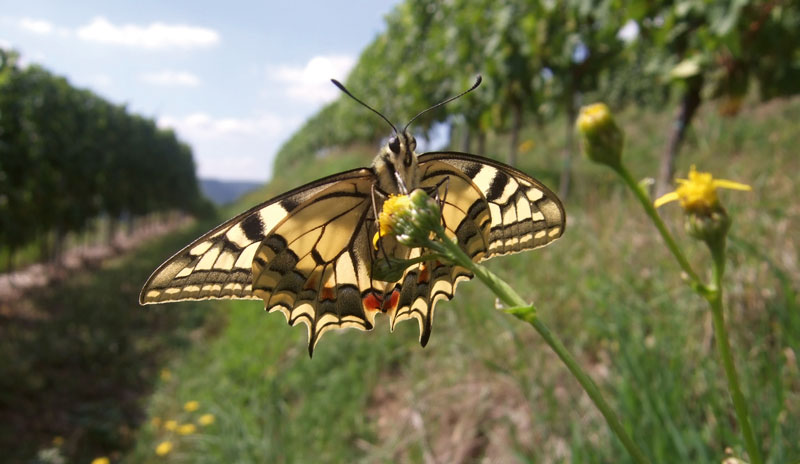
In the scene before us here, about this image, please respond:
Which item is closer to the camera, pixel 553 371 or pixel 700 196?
pixel 700 196

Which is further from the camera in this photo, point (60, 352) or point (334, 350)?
point (60, 352)

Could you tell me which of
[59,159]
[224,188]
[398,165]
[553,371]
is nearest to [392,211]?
[398,165]

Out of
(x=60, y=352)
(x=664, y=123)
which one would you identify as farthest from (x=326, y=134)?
(x=60, y=352)

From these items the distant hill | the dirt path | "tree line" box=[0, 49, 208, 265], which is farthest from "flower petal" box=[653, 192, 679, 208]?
the distant hill

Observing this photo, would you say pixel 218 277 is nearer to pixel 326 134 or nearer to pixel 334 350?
pixel 334 350

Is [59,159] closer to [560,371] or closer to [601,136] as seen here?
[560,371]

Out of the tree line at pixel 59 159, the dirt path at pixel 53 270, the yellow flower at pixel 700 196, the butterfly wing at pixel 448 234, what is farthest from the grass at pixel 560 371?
the tree line at pixel 59 159

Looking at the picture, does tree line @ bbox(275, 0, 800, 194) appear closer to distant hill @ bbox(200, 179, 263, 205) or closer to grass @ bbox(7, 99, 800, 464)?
grass @ bbox(7, 99, 800, 464)
